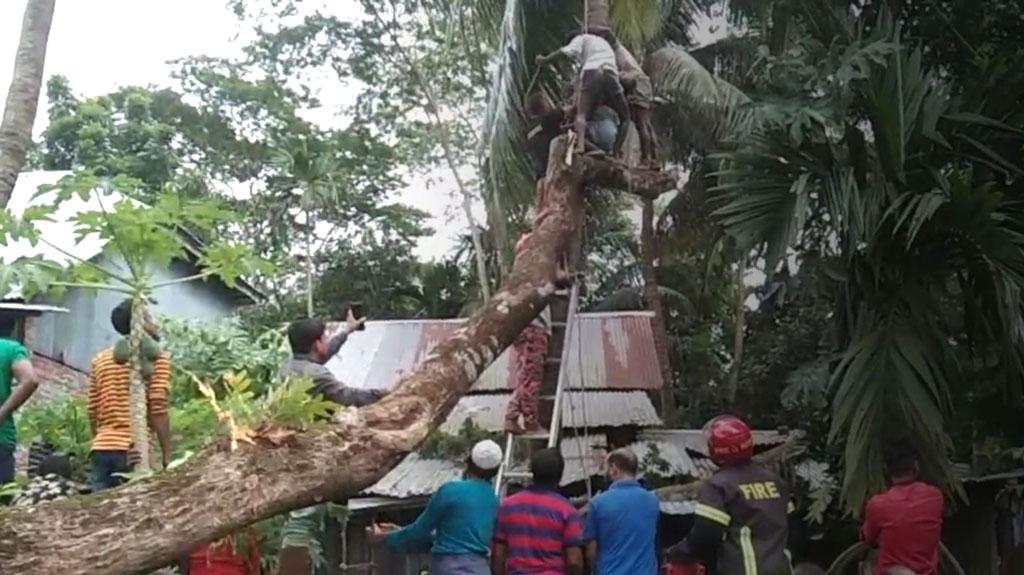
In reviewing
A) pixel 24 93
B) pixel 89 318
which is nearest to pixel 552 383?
pixel 24 93

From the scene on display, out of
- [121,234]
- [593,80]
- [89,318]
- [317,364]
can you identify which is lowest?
[317,364]

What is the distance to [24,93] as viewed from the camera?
718cm

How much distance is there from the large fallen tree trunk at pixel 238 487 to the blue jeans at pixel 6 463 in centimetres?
158

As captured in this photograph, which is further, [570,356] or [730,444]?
[570,356]

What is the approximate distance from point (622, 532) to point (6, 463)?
289 centimetres

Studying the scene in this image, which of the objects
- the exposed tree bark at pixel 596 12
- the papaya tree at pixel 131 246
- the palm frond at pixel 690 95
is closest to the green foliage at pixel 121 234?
the papaya tree at pixel 131 246

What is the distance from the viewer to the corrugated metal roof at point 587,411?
924cm

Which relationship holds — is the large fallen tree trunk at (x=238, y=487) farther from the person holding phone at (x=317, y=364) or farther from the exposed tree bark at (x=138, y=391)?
the exposed tree bark at (x=138, y=391)

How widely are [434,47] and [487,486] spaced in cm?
1415

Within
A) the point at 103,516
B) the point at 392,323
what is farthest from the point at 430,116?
the point at 103,516

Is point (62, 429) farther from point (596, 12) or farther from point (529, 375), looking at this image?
point (596, 12)

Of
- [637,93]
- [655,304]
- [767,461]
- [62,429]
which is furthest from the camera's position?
[655,304]

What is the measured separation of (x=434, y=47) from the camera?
60.3 ft

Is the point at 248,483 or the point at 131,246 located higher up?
the point at 131,246
